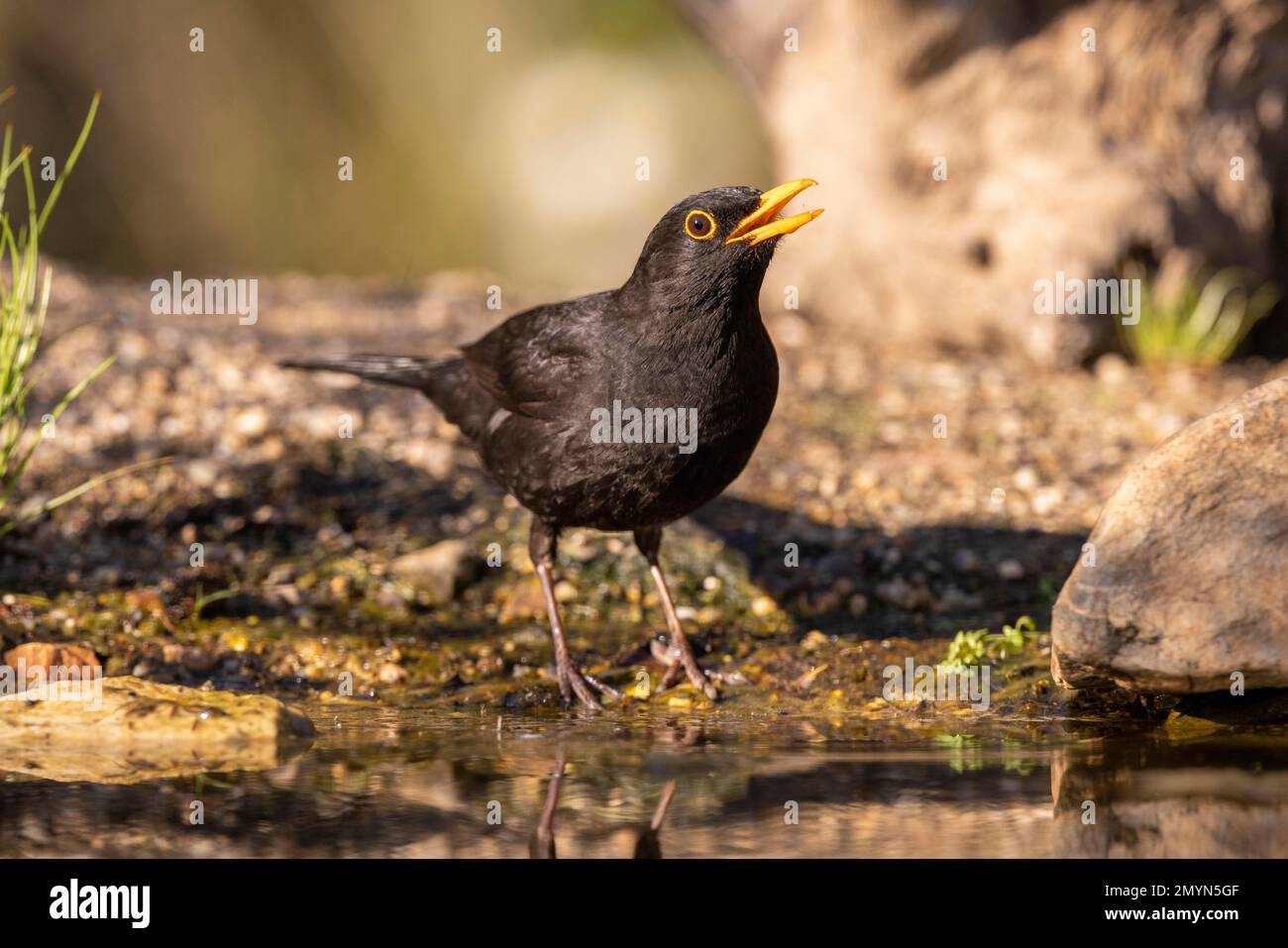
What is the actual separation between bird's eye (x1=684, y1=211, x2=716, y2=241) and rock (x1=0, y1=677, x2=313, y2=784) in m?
1.89

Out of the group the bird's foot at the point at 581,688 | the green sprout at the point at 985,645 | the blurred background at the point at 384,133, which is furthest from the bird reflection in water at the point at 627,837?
the blurred background at the point at 384,133

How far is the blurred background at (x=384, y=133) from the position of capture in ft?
43.2

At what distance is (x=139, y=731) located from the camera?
3932 mm

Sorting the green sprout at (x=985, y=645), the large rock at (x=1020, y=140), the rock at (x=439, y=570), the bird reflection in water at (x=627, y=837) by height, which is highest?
the large rock at (x=1020, y=140)

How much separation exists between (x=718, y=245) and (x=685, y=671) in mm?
1431

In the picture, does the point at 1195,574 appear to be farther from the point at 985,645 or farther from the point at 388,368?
the point at 388,368

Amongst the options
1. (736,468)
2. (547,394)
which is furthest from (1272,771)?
(547,394)

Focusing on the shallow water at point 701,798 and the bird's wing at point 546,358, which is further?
the bird's wing at point 546,358

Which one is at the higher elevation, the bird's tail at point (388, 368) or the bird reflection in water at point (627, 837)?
the bird's tail at point (388, 368)

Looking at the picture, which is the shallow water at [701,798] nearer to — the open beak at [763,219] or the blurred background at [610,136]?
the open beak at [763,219]

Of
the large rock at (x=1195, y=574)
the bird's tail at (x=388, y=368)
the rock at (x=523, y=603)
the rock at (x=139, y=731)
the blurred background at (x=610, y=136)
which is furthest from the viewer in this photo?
the blurred background at (x=610, y=136)

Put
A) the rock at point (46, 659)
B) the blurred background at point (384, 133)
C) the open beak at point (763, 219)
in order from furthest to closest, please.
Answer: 1. the blurred background at point (384, 133)
2. the rock at point (46, 659)
3. the open beak at point (763, 219)

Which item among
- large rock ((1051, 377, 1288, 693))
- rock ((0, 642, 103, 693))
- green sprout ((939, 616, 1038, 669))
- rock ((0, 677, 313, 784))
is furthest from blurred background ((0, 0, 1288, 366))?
rock ((0, 677, 313, 784))

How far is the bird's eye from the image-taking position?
4.58 metres
